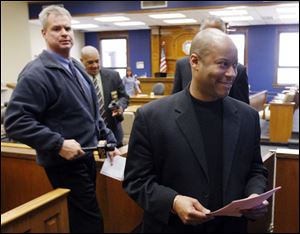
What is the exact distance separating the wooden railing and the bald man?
48 cm

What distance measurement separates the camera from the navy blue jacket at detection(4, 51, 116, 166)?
5.11ft

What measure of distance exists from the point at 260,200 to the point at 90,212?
980 millimetres

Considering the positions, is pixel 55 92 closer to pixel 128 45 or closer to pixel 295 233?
pixel 295 233

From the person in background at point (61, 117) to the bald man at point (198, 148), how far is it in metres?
0.51

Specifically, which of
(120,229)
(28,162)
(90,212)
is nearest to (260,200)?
(90,212)

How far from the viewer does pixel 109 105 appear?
218 cm

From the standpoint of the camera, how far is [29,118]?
1562mm

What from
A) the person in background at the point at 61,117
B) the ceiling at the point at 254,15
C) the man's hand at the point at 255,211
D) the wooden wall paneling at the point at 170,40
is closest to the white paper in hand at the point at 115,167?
the person in background at the point at 61,117

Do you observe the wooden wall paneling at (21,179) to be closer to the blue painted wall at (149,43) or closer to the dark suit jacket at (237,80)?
the dark suit jacket at (237,80)

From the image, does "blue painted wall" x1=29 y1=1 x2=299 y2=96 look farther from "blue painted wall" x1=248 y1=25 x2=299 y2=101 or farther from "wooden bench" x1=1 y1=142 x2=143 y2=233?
"wooden bench" x1=1 y1=142 x2=143 y2=233

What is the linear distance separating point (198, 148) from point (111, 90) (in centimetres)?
127

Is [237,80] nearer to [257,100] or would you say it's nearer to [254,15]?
[257,100]

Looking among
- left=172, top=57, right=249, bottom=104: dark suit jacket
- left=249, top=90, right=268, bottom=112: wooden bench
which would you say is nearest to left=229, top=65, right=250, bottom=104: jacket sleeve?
left=172, top=57, right=249, bottom=104: dark suit jacket

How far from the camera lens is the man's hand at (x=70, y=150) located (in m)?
1.56
